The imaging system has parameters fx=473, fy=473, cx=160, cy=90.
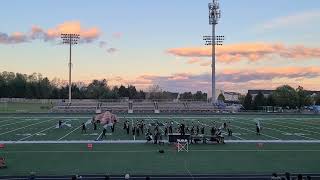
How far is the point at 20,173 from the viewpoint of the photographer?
21.9 metres

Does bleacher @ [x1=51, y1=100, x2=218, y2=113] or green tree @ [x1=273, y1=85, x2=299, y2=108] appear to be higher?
green tree @ [x1=273, y1=85, x2=299, y2=108]

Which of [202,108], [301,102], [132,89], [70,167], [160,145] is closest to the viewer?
A: [70,167]

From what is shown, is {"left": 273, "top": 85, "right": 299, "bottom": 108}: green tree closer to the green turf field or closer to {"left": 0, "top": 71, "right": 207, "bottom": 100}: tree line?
{"left": 0, "top": 71, "right": 207, "bottom": 100}: tree line

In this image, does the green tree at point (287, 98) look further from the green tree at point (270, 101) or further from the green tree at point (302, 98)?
the green tree at point (302, 98)

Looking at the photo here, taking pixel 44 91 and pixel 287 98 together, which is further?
pixel 44 91

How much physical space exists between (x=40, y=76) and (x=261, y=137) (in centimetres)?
13217

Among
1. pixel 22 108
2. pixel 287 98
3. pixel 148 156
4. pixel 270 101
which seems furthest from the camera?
pixel 287 98

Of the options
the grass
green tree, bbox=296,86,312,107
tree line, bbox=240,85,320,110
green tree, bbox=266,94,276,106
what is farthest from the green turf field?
green tree, bbox=296,86,312,107

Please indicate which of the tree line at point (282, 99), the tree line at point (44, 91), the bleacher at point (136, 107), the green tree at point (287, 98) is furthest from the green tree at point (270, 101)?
the tree line at point (44, 91)

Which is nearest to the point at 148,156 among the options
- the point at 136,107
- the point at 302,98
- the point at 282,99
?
the point at 136,107

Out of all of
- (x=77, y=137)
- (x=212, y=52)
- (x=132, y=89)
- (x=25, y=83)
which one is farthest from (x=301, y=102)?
(x=77, y=137)

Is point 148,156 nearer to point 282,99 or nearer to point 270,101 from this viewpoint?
point 270,101

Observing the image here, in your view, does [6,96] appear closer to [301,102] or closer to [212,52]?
[212,52]

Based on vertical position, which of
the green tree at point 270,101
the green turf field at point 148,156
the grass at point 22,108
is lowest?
the green turf field at point 148,156
